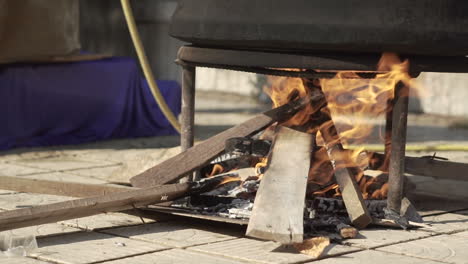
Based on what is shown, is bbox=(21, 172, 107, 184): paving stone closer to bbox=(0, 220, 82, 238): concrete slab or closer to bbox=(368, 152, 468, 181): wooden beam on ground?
bbox=(0, 220, 82, 238): concrete slab

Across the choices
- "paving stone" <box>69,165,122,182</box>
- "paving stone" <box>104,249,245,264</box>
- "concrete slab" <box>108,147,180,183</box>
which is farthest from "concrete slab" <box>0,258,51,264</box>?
"paving stone" <box>69,165,122,182</box>

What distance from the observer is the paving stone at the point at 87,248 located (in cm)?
362

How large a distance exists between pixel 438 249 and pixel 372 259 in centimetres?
37

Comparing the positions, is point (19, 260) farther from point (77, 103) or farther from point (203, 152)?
point (77, 103)

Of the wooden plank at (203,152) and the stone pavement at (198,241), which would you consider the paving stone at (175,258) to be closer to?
the stone pavement at (198,241)

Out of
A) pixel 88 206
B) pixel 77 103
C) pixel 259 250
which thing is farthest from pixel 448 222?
pixel 77 103

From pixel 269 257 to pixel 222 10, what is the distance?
1143mm

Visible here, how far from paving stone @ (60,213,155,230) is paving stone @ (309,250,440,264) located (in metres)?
1.03

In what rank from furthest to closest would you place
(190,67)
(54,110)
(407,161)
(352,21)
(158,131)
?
(158,131) < (54,110) < (407,161) < (190,67) < (352,21)

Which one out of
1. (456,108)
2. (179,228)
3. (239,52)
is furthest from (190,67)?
(456,108)

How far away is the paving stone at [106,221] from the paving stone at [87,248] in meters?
0.15

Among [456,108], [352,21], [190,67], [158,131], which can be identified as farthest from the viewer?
[456,108]

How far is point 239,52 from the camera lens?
422 centimetres

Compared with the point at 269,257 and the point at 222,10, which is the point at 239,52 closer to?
the point at 222,10
